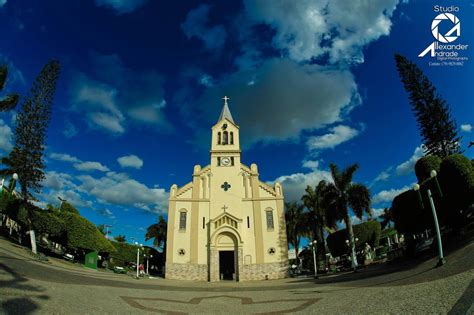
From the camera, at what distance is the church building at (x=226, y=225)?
31.4 metres

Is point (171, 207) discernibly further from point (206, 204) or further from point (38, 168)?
point (38, 168)

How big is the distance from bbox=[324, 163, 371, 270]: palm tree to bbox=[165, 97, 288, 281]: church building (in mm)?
6246

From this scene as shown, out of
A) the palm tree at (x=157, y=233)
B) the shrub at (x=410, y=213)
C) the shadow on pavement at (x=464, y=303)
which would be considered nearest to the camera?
the shadow on pavement at (x=464, y=303)

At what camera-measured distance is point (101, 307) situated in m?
9.20

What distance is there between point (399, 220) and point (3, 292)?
27533mm

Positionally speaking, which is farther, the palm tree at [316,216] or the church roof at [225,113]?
the church roof at [225,113]

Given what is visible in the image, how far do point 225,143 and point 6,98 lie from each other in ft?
83.6

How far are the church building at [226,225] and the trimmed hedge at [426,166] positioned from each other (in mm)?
16561

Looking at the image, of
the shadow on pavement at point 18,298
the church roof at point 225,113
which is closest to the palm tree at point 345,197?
the church roof at point 225,113

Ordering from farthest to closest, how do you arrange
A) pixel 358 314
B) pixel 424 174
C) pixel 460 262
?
pixel 424 174, pixel 460 262, pixel 358 314

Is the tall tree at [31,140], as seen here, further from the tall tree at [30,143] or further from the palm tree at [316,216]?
the palm tree at [316,216]

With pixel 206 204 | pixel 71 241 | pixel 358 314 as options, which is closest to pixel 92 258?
pixel 71 241

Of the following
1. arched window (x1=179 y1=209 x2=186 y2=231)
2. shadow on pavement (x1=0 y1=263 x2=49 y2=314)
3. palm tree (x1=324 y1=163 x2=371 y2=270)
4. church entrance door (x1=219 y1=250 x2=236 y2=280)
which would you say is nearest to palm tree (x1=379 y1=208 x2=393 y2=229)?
palm tree (x1=324 y1=163 x2=371 y2=270)

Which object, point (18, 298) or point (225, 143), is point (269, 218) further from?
point (18, 298)
